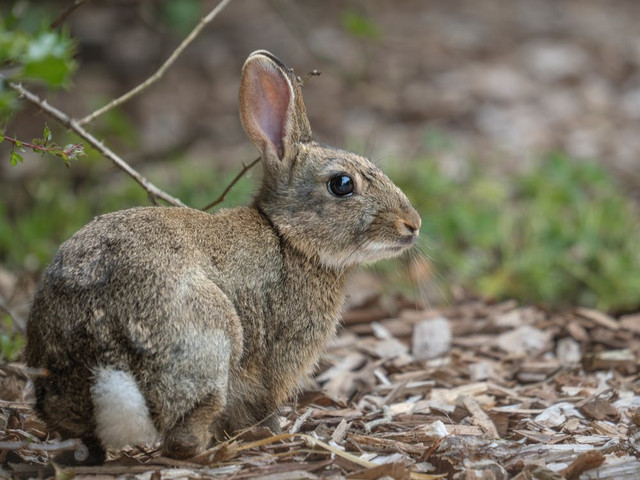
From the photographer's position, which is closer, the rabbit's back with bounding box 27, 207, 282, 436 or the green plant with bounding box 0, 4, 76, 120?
the green plant with bounding box 0, 4, 76, 120

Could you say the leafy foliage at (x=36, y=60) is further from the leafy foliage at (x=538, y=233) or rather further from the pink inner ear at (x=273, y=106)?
the leafy foliage at (x=538, y=233)

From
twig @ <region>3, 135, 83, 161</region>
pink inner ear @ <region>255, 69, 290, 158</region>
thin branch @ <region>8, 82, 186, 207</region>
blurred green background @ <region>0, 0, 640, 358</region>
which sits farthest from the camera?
blurred green background @ <region>0, 0, 640, 358</region>

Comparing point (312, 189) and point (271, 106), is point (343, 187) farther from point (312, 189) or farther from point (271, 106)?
point (271, 106)

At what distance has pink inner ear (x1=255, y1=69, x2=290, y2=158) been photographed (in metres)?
4.55

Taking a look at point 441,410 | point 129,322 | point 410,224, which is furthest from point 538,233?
point 129,322

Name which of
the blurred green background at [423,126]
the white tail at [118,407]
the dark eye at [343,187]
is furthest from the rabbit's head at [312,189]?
the white tail at [118,407]

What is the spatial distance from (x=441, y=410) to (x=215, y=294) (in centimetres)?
158

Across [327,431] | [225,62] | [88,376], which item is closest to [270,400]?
[327,431]

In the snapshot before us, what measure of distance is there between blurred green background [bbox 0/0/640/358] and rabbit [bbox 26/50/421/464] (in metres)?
1.17

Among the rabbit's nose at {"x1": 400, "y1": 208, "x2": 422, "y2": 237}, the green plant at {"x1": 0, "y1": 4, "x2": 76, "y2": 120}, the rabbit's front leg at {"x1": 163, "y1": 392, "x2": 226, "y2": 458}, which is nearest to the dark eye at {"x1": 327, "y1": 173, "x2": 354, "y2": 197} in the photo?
the rabbit's nose at {"x1": 400, "y1": 208, "x2": 422, "y2": 237}

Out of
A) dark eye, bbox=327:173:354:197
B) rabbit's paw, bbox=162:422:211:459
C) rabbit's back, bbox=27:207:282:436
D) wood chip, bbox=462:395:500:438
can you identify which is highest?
dark eye, bbox=327:173:354:197

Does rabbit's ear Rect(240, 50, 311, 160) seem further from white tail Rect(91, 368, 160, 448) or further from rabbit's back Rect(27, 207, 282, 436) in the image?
white tail Rect(91, 368, 160, 448)

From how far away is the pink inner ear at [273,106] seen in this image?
4.55 m

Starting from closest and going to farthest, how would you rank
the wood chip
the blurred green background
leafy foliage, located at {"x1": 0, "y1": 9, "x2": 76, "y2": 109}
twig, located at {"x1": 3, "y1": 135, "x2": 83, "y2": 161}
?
leafy foliage, located at {"x1": 0, "y1": 9, "x2": 76, "y2": 109} < twig, located at {"x1": 3, "y1": 135, "x2": 83, "y2": 161} < the wood chip < the blurred green background
